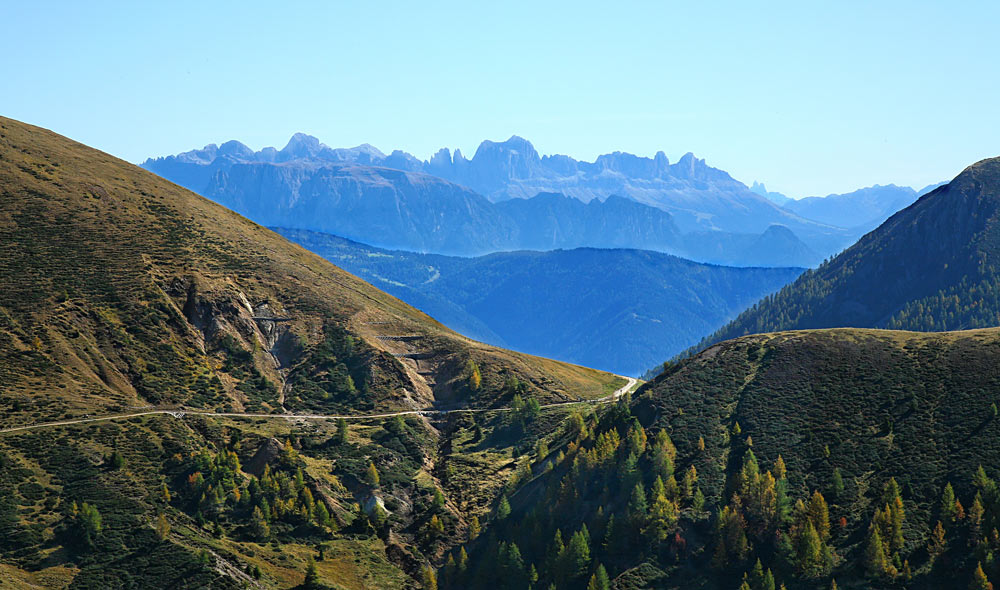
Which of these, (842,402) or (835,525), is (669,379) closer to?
(842,402)

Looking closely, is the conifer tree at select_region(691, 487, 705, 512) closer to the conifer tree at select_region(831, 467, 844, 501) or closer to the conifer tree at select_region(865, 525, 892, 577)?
the conifer tree at select_region(831, 467, 844, 501)

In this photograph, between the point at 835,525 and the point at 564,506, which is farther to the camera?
the point at 564,506

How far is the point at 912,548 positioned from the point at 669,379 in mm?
65399

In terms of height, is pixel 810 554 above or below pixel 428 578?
above

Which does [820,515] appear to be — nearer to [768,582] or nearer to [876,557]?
[876,557]

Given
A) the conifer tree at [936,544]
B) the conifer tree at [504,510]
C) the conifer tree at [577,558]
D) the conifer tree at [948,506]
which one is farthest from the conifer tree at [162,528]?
the conifer tree at [948,506]

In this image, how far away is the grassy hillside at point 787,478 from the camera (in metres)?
124

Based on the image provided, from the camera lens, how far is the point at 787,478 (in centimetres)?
14050

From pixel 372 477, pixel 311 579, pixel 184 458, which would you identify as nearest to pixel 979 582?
pixel 311 579

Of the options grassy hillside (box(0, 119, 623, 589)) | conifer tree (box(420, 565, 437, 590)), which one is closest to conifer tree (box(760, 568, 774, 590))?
conifer tree (box(420, 565, 437, 590))

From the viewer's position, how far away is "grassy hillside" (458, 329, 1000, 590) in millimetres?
123875

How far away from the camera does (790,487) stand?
138250 mm

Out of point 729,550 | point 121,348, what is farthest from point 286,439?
point 729,550

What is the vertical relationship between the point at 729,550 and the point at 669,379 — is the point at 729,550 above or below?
below
